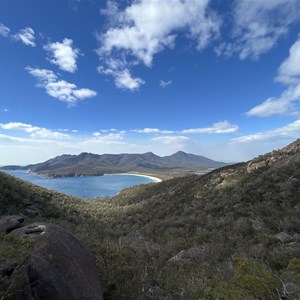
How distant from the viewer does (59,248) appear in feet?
16.8

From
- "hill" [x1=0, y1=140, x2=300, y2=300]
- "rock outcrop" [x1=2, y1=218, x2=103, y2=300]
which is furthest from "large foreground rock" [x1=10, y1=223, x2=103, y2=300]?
"hill" [x1=0, y1=140, x2=300, y2=300]

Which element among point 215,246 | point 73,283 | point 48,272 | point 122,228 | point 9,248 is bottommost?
point 122,228

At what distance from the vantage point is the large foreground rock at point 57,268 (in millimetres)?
4164

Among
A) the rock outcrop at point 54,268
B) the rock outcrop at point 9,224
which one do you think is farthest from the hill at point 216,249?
the rock outcrop at point 9,224

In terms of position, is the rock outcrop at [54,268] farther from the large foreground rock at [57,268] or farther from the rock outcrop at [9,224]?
the rock outcrop at [9,224]

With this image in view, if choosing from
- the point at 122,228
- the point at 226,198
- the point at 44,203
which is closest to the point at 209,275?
the point at 226,198

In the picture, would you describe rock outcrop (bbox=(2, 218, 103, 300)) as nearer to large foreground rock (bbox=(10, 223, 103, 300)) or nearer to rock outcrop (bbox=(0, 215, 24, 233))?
large foreground rock (bbox=(10, 223, 103, 300))

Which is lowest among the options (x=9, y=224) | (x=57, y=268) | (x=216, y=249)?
(x=216, y=249)

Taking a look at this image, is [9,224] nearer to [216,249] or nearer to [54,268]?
[54,268]

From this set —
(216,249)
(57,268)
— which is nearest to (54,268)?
(57,268)

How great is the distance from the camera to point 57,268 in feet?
15.0

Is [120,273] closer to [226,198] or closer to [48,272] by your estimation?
[48,272]

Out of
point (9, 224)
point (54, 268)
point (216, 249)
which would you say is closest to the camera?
point (54, 268)

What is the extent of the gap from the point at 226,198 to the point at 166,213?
716cm
